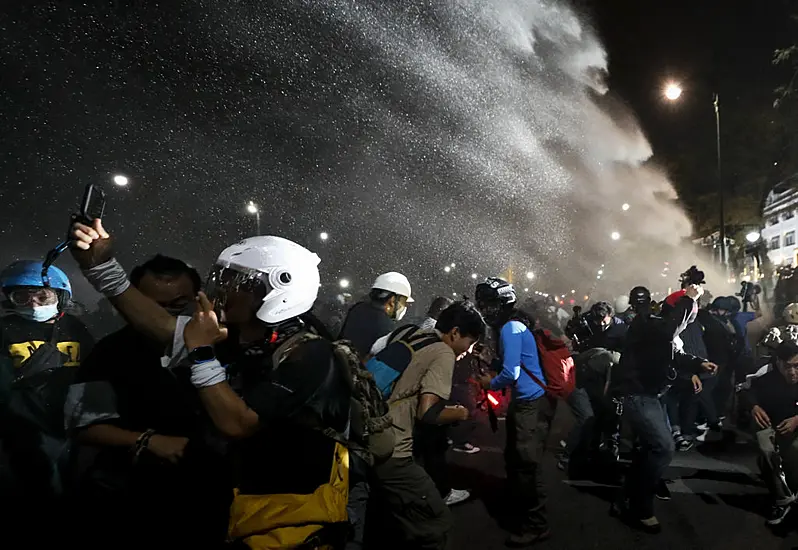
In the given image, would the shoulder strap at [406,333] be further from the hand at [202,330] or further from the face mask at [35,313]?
the face mask at [35,313]

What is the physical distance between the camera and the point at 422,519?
297cm

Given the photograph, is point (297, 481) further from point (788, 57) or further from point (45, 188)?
point (788, 57)

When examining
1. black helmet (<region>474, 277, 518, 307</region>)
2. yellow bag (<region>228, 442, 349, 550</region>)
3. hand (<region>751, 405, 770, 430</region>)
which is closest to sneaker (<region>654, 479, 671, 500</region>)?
hand (<region>751, 405, 770, 430</region>)

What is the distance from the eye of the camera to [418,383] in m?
3.34

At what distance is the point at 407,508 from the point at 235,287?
Result: 156 centimetres

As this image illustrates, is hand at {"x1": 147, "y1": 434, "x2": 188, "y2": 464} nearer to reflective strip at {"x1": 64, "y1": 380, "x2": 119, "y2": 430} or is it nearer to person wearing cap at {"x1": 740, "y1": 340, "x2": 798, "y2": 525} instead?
reflective strip at {"x1": 64, "y1": 380, "x2": 119, "y2": 430}

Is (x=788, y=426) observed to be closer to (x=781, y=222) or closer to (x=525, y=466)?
(x=525, y=466)

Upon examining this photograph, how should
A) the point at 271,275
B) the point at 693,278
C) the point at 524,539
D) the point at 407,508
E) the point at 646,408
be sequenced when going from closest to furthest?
the point at 271,275, the point at 407,508, the point at 524,539, the point at 646,408, the point at 693,278

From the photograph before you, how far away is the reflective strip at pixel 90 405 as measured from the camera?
2479mm

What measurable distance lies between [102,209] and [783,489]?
5.46 meters

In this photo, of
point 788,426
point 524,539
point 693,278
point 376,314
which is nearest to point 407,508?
point 524,539

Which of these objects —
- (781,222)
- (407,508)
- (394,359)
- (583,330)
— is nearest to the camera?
(407,508)

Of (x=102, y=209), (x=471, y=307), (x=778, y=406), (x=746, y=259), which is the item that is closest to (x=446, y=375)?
(x=471, y=307)

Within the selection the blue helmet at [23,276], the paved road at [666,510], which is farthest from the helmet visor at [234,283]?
the paved road at [666,510]
